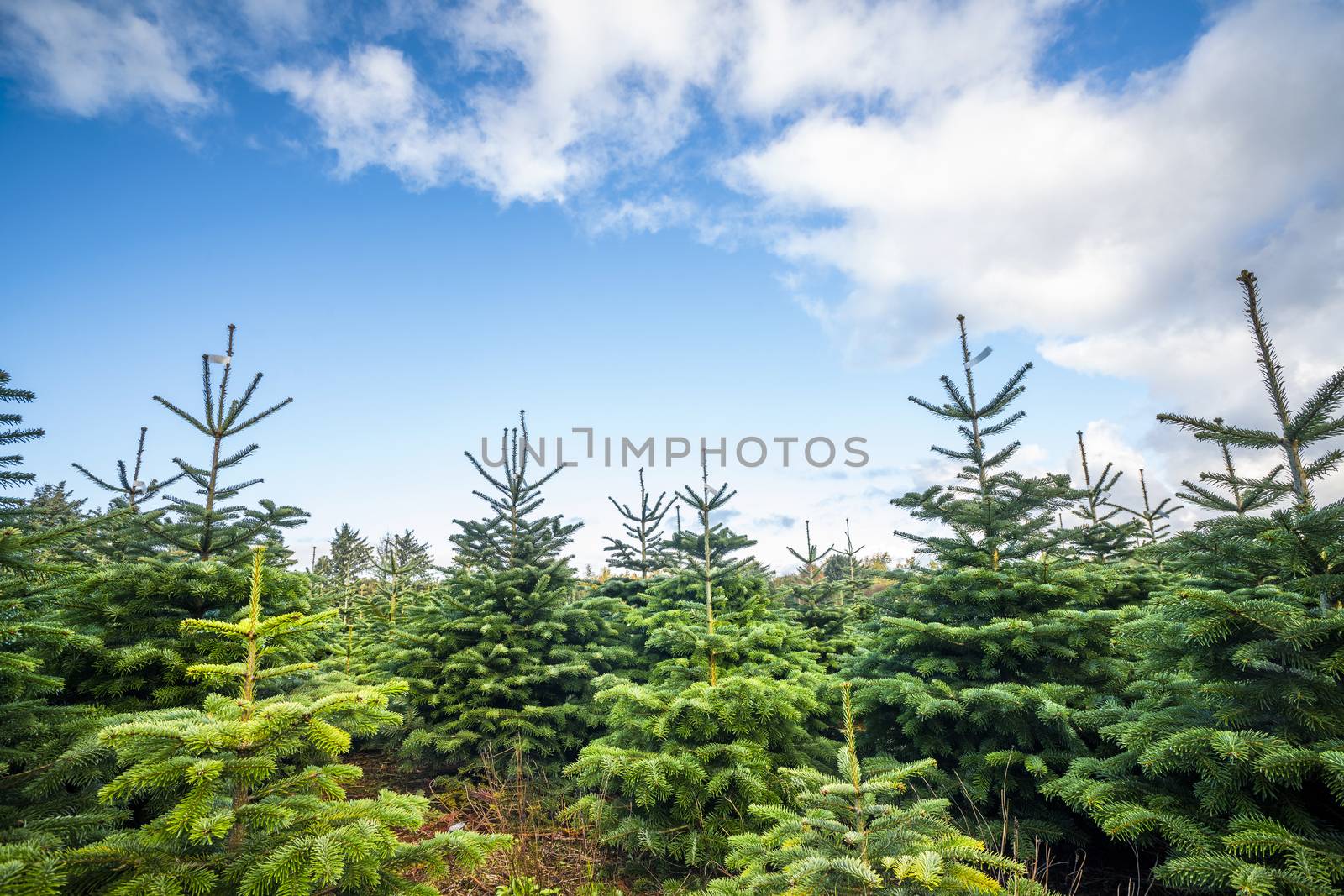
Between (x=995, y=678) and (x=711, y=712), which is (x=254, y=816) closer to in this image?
(x=711, y=712)

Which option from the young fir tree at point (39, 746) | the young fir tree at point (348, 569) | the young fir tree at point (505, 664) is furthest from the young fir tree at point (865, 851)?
the young fir tree at point (348, 569)

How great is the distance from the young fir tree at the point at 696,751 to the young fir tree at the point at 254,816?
226cm

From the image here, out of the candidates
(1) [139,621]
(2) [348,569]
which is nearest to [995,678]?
(1) [139,621]

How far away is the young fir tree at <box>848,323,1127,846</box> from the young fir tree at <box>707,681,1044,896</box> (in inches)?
69.4

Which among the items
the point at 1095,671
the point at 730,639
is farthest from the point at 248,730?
the point at 1095,671

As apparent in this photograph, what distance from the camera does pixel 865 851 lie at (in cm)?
285

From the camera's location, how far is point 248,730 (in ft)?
8.73

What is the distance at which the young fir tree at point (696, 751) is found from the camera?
5.12 m

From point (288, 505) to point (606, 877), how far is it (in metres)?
4.99

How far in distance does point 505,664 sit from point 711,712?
3509mm

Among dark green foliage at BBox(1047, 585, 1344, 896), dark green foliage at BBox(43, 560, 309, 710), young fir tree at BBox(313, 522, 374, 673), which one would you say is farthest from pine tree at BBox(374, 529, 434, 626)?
dark green foliage at BBox(1047, 585, 1344, 896)

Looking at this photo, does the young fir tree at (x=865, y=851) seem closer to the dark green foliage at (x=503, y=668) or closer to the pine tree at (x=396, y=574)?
the dark green foliage at (x=503, y=668)

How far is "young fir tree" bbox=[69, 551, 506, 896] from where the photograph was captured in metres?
2.45

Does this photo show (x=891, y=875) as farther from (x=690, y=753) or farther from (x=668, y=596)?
(x=668, y=596)
